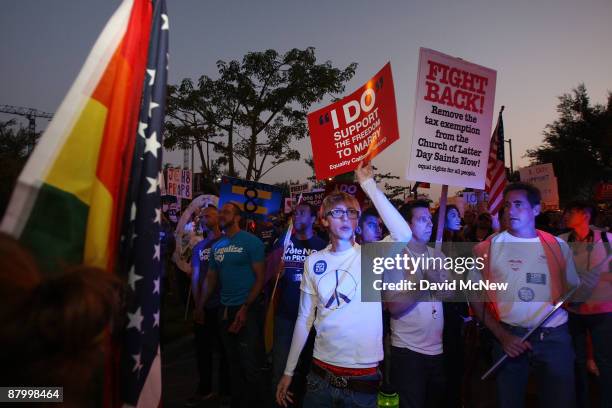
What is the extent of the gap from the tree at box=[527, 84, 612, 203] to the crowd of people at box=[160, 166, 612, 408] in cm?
3762

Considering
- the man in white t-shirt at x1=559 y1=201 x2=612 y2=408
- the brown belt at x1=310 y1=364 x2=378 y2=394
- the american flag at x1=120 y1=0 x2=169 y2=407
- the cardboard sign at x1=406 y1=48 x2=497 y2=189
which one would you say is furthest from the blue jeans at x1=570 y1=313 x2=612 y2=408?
the american flag at x1=120 y1=0 x2=169 y2=407

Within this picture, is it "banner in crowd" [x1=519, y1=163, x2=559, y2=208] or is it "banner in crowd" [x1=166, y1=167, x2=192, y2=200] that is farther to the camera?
"banner in crowd" [x1=166, y1=167, x2=192, y2=200]

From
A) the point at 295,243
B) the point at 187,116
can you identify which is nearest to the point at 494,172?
the point at 295,243

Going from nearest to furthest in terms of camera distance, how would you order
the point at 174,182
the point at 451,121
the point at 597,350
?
the point at 597,350 < the point at 451,121 < the point at 174,182

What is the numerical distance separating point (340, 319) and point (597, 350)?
3.04 meters

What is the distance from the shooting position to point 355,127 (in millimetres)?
6355

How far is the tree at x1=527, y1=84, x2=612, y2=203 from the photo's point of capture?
1515 inches

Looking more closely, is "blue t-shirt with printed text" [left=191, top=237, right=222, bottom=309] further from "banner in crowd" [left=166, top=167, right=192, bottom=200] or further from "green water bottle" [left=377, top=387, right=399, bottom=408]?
"banner in crowd" [left=166, top=167, right=192, bottom=200]

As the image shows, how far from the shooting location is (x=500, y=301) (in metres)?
3.80

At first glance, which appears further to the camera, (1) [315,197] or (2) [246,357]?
(1) [315,197]

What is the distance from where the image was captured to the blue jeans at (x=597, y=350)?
448 cm

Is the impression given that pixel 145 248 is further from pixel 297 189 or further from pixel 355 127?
pixel 297 189

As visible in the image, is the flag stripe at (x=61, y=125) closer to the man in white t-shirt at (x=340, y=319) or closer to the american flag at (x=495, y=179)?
the man in white t-shirt at (x=340, y=319)

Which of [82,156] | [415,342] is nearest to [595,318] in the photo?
[415,342]
